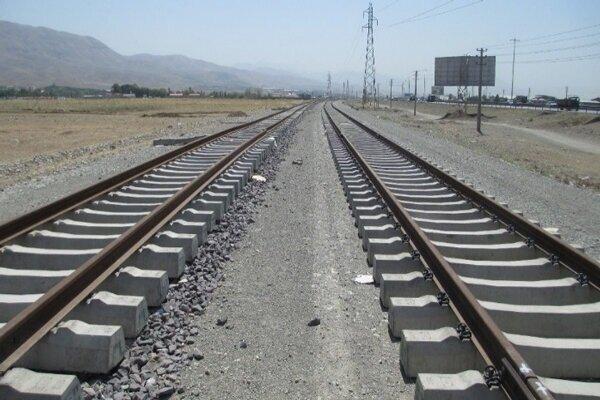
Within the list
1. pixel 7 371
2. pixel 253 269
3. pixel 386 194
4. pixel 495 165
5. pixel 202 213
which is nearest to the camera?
pixel 7 371

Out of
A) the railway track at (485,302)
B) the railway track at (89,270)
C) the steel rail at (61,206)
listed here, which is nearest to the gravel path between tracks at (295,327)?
the railway track at (485,302)

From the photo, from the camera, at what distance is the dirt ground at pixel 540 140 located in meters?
19.3

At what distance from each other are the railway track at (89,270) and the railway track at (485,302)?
6.86 feet

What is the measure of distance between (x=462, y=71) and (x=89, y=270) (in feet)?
264

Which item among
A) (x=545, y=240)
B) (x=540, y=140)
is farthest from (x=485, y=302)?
(x=540, y=140)

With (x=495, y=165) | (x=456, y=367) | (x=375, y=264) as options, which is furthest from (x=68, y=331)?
(x=495, y=165)

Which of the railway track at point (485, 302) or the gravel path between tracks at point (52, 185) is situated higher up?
the railway track at point (485, 302)

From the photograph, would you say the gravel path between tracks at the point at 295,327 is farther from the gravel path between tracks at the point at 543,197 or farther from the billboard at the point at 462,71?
the billboard at the point at 462,71

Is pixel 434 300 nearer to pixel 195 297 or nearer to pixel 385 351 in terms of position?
pixel 385 351

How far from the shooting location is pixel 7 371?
3.49 metres

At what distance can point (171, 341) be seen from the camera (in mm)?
4574

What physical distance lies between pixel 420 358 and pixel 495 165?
47.3 feet

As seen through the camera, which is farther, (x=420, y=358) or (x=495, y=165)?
(x=495, y=165)

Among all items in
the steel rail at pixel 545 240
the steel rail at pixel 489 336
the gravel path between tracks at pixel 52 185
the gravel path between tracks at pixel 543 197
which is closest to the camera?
the steel rail at pixel 489 336
